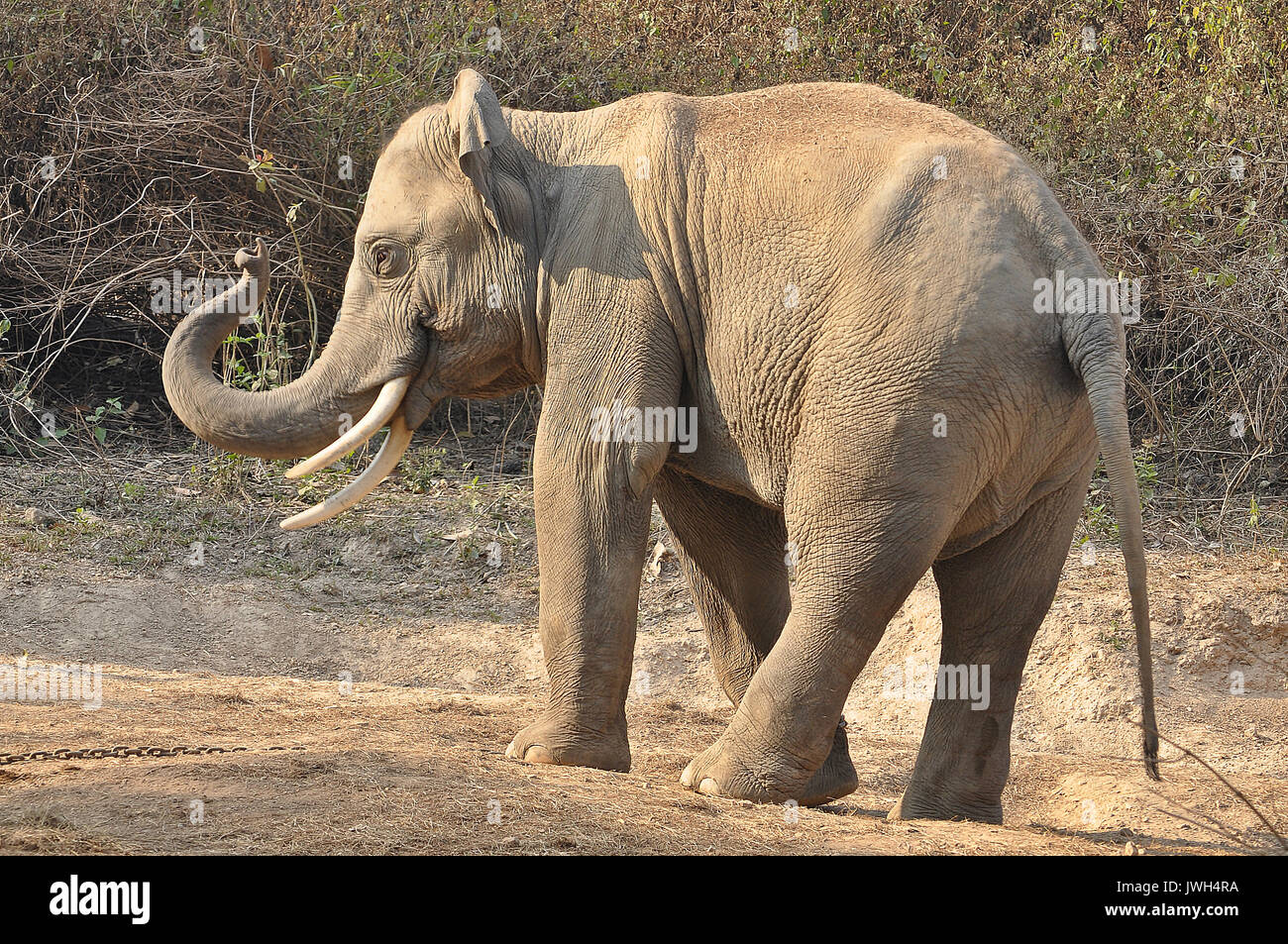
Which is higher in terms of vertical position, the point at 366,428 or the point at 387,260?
the point at 387,260

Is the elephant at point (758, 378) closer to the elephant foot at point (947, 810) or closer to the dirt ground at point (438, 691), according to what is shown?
the elephant foot at point (947, 810)

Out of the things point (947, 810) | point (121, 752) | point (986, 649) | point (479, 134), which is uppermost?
point (479, 134)

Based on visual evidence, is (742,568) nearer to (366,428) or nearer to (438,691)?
(366,428)

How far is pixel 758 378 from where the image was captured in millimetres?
5207

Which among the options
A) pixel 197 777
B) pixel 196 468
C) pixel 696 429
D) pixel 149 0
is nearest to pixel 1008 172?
pixel 696 429

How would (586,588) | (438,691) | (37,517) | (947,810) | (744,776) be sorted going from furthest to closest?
(37,517) → (438,691) → (947,810) → (586,588) → (744,776)

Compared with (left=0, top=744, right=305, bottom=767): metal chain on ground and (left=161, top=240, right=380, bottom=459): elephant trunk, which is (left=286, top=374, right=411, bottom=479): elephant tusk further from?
(left=0, top=744, right=305, bottom=767): metal chain on ground

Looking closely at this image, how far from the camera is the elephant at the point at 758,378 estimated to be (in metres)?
4.84

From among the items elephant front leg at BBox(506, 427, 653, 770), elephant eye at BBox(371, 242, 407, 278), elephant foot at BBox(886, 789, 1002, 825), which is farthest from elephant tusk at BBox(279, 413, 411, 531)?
elephant foot at BBox(886, 789, 1002, 825)

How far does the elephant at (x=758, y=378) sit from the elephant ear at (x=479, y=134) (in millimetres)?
14

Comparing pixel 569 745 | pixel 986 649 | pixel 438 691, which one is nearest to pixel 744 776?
pixel 569 745

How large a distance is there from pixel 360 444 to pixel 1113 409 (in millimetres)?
2874

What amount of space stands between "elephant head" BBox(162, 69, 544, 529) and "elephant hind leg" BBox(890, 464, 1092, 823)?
74.9 inches

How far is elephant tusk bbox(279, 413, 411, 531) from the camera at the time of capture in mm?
5848
